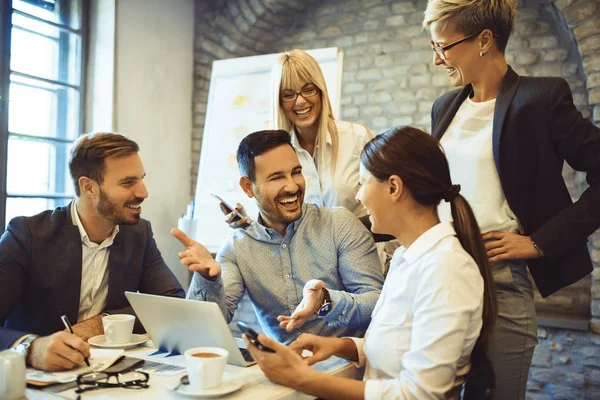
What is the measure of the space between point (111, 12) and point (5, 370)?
3188 millimetres

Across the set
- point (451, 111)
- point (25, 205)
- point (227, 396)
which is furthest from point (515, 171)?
point (25, 205)

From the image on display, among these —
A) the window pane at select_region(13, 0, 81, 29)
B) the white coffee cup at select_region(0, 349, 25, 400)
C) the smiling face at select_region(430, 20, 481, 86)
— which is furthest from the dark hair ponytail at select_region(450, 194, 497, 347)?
the window pane at select_region(13, 0, 81, 29)

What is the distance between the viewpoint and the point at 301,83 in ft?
6.99

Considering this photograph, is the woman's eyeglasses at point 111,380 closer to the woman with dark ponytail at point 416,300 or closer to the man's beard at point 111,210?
the woman with dark ponytail at point 416,300

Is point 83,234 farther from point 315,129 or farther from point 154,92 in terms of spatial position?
point 154,92

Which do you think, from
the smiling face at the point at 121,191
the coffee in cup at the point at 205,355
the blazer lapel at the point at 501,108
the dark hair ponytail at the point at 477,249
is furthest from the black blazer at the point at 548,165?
the smiling face at the point at 121,191

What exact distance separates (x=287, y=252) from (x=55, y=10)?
2877 mm

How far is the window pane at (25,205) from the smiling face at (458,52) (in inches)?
111

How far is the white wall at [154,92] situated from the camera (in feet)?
12.6

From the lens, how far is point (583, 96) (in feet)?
11.7

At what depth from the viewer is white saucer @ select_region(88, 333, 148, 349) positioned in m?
1.50

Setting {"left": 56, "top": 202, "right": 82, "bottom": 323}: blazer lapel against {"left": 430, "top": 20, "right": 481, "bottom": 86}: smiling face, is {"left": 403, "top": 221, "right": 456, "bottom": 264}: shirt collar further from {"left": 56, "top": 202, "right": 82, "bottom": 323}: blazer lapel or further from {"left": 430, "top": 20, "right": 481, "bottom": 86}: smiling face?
{"left": 56, "top": 202, "right": 82, "bottom": 323}: blazer lapel

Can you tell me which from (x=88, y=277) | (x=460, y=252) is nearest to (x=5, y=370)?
(x=88, y=277)

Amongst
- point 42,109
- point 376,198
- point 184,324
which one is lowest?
point 184,324
